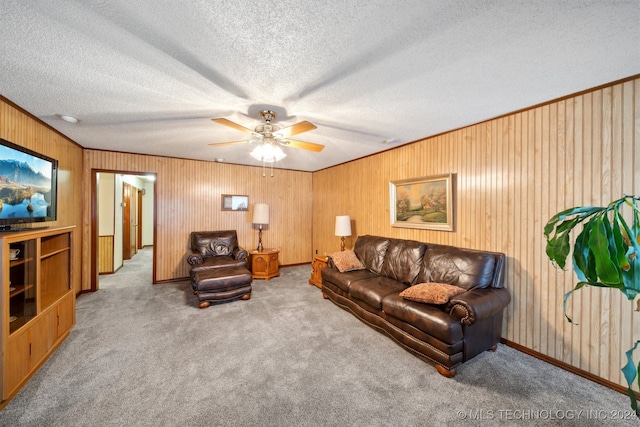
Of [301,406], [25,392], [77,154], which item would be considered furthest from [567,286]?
[77,154]

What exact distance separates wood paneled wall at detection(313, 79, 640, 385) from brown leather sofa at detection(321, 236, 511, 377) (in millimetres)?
275

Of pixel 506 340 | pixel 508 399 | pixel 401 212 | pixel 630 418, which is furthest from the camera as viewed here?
pixel 401 212

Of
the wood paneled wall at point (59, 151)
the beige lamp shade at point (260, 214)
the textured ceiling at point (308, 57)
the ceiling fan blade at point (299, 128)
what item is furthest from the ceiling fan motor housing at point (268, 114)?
the beige lamp shade at point (260, 214)

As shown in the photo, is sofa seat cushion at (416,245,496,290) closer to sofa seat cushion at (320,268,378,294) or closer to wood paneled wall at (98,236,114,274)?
sofa seat cushion at (320,268,378,294)

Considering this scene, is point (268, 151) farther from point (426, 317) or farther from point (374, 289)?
point (426, 317)

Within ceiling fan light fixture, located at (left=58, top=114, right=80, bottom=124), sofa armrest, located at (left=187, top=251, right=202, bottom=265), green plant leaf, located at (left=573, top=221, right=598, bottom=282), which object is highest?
ceiling fan light fixture, located at (left=58, top=114, right=80, bottom=124)

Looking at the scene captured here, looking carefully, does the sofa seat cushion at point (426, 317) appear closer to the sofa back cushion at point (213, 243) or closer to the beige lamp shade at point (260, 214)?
the beige lamp shade at point (260, 214)

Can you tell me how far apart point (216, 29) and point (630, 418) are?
3.71 meters

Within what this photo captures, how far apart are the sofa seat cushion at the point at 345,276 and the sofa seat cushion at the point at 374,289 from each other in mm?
106

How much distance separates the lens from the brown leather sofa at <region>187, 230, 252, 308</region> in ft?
11.3

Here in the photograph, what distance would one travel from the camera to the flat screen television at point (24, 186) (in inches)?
80.0

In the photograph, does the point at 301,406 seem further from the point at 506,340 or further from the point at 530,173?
the point at 530,173

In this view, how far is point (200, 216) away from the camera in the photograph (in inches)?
197

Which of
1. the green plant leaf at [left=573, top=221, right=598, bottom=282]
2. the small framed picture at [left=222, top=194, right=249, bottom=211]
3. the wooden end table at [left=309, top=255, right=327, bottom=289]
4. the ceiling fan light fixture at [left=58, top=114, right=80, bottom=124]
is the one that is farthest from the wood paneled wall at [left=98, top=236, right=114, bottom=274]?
the green plant leaf at [left=573, top=221, right=598, bottom=282]
